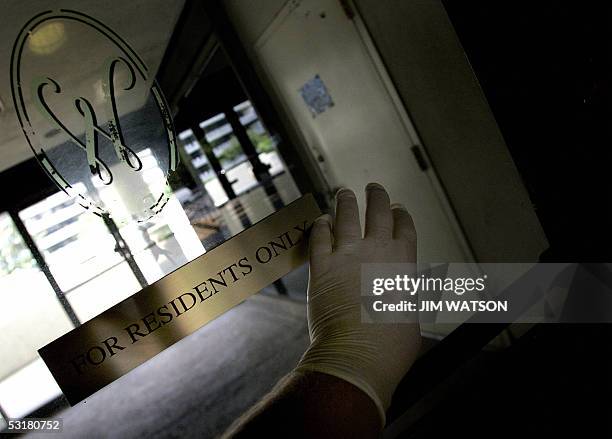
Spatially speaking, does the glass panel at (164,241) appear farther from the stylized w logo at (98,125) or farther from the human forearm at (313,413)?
the human forearm at (313,413)

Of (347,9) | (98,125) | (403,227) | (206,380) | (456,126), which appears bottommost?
(206,380)

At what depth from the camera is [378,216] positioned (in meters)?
1.09

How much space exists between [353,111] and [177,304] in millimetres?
1265

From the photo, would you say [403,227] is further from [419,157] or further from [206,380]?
[206,380]

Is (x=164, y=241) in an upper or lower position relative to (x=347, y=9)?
lower

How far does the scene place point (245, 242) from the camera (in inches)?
46.0

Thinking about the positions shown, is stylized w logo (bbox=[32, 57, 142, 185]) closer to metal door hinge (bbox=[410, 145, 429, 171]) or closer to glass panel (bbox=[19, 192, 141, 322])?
glass panel (bbox=[19, 192, 141, 322])

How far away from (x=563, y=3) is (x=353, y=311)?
0.94 m

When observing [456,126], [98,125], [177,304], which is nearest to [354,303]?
[177,304]

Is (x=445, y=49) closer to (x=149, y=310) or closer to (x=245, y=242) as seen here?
(x=245, y=242)

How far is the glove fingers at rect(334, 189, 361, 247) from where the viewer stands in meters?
1.07

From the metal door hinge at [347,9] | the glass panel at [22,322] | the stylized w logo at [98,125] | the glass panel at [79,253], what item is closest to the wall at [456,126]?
the metal door hinge at [347,9]

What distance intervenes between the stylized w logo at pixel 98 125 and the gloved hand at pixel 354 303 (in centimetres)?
56

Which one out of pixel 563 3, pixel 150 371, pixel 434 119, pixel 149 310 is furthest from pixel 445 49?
pixel 150 371
